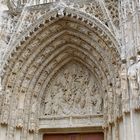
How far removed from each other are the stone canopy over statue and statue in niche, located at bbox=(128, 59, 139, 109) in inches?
69.8

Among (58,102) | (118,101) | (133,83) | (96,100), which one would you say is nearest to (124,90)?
(133,83)

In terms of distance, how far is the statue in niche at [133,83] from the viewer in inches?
225

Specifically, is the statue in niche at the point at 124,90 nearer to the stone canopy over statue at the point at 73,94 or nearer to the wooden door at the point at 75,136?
the stone canopy over statue at the point at 73,94

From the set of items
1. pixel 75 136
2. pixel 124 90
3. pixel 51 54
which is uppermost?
pixel 51 54

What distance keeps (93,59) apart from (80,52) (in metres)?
0.52

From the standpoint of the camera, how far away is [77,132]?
7.48 metres

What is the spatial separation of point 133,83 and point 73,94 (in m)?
2.38

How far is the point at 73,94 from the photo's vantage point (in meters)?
7.88

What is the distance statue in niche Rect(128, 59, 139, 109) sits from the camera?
571 cm

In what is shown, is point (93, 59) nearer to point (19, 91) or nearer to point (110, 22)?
point (110, 22)

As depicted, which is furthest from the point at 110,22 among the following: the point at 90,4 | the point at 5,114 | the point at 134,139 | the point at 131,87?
the point at 5,114

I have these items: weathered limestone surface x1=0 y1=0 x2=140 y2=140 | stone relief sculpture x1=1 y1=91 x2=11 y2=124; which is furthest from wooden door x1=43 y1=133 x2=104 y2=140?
stone relief sculpture x1=1 y1=91 x2=11 y2=124

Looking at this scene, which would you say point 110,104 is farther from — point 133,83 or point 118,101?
point 133,83

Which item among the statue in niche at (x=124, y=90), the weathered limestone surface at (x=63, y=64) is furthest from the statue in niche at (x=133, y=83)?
the weathered limestone surface at (x=63, y=64)
